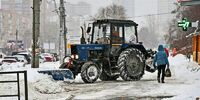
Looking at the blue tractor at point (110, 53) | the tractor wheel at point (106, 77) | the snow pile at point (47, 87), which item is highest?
the blue tractor at point (110, 53)

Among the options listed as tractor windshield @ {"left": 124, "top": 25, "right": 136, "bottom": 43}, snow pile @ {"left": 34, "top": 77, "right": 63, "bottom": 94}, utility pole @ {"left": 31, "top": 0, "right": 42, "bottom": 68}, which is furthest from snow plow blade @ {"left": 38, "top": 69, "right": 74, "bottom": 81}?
utility pole @ {"left": 31, "top": 0, "right": 42, "bottom": 68}

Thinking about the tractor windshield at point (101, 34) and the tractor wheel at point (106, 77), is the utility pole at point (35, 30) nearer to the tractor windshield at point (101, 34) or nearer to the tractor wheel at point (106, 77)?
the tractor windshield at point (101, 34)

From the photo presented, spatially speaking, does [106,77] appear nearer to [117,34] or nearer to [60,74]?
[117,34]

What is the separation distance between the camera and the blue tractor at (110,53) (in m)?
20.9

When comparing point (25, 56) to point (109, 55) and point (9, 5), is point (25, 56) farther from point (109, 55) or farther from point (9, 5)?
point (9, 5)

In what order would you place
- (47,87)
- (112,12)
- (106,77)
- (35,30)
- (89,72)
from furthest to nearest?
1. (112,12)
2. (35,30)
3. (106,77)
4. (89,72)
5. (47,87)

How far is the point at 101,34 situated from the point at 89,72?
90.6 inches

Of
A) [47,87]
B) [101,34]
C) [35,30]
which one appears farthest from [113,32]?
[47,87]

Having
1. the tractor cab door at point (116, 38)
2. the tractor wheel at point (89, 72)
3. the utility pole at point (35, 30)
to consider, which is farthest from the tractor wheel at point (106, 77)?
the utility pole at point (35, 30)

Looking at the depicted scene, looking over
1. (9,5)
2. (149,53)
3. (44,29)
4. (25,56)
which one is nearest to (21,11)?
(9,5)

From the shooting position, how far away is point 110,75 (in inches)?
861

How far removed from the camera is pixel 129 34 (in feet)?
72.3

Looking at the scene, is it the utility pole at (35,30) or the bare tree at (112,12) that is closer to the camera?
the utility pole at (35,30)

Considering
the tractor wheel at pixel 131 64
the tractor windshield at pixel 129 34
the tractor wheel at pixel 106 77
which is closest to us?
the tractor wheel at pixel 131 64
